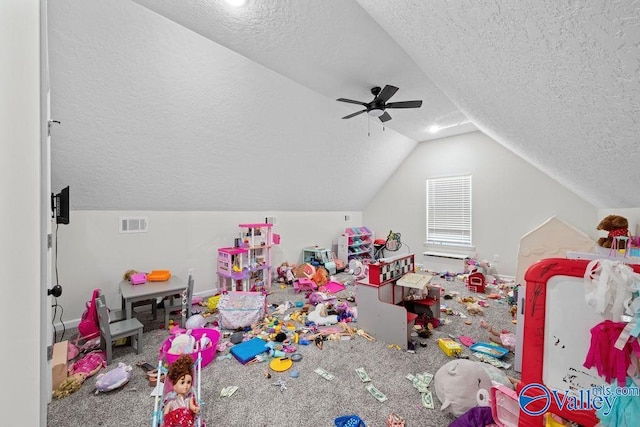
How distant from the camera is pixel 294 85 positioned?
3.25m

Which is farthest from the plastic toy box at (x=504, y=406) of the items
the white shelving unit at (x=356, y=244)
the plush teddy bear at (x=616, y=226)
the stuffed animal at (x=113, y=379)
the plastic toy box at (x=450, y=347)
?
the white shelving unit at (x=356, y=244)

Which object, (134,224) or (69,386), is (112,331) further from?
(134,224)

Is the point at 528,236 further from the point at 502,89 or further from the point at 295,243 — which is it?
the point at 295,243

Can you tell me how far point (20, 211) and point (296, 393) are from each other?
1.98m

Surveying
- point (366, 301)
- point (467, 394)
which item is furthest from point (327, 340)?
point (467, 394)

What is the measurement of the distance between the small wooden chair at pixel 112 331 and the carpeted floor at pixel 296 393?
4.3 inches

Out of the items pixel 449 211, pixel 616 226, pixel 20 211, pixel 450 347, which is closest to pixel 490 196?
pixel 449 211

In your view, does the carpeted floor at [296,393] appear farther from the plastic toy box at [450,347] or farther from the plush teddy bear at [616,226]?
the plush teddy bear at [616,226]

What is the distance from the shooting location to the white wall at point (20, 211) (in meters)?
0.69

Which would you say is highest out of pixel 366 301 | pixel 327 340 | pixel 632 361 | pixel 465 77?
pixel 465 77

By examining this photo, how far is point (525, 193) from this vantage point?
15.5 feet

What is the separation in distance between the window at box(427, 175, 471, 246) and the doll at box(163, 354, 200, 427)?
5.54 meters

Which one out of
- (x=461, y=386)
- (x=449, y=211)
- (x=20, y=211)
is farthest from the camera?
(x=449, y=211)

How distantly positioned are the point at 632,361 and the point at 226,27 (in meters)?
3.27
